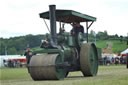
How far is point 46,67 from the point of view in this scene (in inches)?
466

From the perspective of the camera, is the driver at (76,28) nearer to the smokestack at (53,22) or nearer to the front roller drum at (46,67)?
the smokestack at (53,22)

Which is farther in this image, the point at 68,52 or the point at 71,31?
the point at 71,31

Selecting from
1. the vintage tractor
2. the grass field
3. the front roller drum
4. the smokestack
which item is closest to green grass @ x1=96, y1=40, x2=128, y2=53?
the vintage tractor

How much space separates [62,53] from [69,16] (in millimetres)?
2493

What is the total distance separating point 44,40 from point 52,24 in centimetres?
65

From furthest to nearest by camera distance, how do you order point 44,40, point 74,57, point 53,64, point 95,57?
point 95,57, point 74,57, point 44,40, point 53,64

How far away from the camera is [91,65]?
14.3 metres

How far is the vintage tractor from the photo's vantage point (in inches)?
471

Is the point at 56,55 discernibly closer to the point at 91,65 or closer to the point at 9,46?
the point at 91,65

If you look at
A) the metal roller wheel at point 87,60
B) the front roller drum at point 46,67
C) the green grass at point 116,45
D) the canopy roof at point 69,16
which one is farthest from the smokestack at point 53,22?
the green grass at point 116,45

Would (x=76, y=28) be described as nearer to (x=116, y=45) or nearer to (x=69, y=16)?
(x=69, y=16)

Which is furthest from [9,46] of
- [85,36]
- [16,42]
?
[85,36]

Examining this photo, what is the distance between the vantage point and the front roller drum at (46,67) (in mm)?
11798

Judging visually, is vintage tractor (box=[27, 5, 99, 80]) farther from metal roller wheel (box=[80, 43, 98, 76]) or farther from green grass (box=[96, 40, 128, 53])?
green grass (box=[96, 40, 128, 53])
